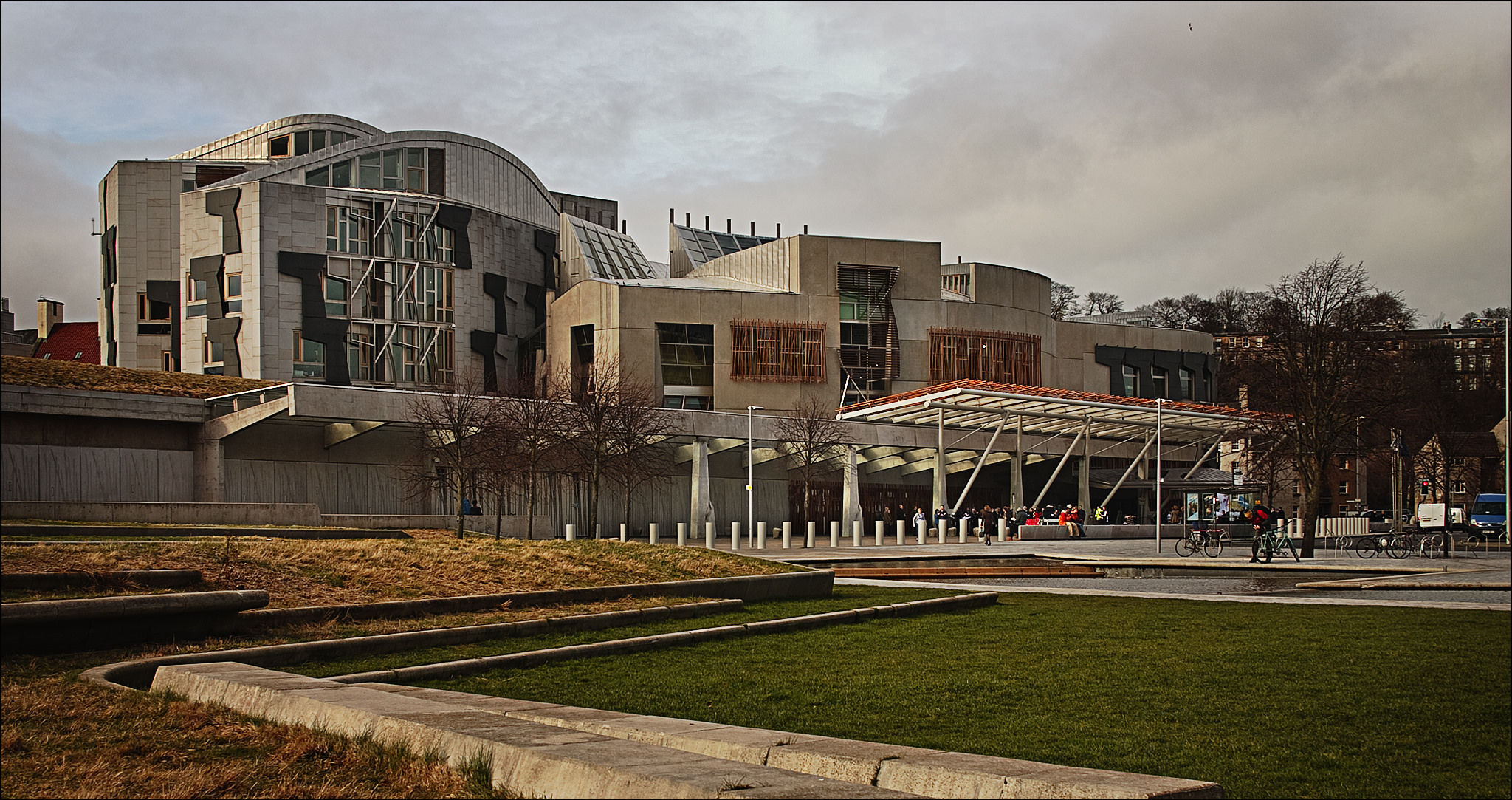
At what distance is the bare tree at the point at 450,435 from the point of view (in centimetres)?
4303

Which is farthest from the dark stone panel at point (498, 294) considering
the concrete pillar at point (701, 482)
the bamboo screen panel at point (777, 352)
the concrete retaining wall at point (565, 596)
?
the concrete retaining wall at point (565, 596)

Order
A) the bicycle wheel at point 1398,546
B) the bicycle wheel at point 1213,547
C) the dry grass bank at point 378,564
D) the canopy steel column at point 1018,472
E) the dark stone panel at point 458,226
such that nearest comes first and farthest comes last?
the dry grass bank at point 378,564
the bicycle wheel at point 1398,546
the bicycle wheel at point 1213,547
the canopy steel column at point 1018,472
the dark stone panel at point 458,226

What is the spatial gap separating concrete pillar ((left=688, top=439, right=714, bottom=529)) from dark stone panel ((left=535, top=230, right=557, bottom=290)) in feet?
92.1

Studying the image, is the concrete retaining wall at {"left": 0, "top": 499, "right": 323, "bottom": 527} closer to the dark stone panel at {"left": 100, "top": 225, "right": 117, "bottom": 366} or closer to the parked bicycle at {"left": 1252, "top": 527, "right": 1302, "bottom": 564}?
the parked bicycle at {"left": 1252, "top": 527, "right": 1302, "bottom": 564}

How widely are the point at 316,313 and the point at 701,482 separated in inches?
975

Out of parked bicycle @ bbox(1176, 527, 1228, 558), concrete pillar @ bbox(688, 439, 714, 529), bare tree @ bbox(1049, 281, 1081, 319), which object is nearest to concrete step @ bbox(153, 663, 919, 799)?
parked bicycle @ bbox(1176, 527, 1228, 558)

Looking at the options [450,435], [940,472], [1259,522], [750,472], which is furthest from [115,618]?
[940,472]

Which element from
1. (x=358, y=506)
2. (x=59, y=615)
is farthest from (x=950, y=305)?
(x=59, y=615)

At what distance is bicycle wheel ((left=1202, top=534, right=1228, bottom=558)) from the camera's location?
39.5 meters

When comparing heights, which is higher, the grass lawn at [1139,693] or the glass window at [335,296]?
the glass window at [335,296]

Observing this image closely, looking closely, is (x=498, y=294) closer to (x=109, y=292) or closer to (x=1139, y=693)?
(x=109, y=292)

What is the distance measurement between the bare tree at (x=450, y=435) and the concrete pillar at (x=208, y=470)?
6.54 m

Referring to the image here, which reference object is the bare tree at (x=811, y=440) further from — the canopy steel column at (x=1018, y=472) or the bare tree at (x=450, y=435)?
the bare tree at (x=450, y=435)

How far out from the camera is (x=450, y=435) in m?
46.9
